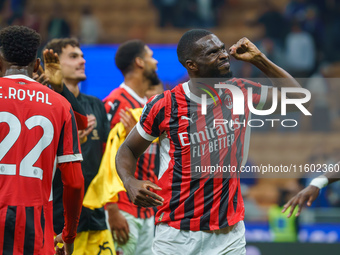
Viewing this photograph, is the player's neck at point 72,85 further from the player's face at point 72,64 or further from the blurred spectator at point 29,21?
the blurred spectator at point 29,21

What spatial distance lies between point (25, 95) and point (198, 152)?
134 cm

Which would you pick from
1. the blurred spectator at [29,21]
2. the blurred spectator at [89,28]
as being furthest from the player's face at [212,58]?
the blurred spectator at [29,21]

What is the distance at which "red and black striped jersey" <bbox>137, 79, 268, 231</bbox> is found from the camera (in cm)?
435

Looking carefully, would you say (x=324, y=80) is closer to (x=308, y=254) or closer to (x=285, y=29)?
(x=285, y=29)

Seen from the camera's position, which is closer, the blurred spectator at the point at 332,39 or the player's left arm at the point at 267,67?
the player's left arm at the point at 267,67

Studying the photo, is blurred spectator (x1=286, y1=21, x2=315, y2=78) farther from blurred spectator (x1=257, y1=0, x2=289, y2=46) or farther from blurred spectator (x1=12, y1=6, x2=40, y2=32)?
blurred spectator (x1=12, y1=6, x2=40, y2=32)

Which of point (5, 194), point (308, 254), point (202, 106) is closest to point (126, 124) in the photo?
point (202, 106)

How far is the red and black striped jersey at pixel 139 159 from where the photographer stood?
20.8 ft

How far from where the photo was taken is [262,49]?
46.5 ft

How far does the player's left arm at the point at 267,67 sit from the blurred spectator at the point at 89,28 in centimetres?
1106

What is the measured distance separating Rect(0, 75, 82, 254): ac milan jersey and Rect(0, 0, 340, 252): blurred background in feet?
22.1

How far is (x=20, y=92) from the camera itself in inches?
151

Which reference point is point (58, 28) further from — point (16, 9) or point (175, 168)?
point (175, 168)

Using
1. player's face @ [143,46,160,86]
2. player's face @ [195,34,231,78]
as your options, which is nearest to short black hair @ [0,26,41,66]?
player's face @ [195,34,231,78]
